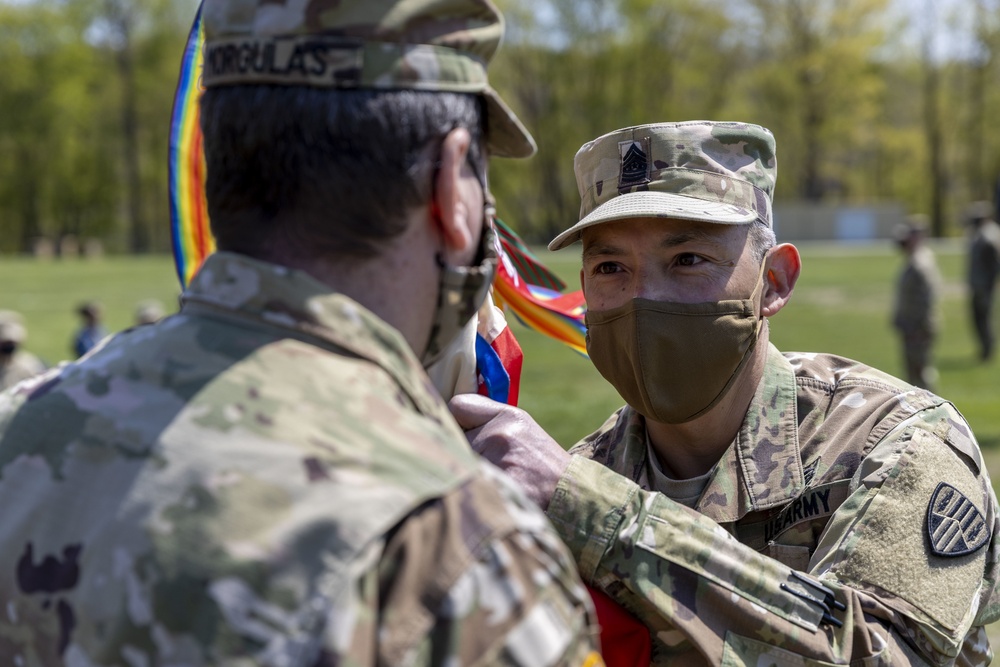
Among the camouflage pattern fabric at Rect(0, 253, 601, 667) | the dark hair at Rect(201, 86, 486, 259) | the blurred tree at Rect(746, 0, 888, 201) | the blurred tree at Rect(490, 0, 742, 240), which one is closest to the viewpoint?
the camouflage pattern fabric at Rect(0, 253, 601, 667)

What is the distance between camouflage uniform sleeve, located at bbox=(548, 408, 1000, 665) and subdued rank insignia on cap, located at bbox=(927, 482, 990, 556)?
0.03 meters

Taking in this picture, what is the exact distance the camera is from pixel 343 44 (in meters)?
1.64

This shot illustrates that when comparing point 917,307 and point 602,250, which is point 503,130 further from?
point 917,307

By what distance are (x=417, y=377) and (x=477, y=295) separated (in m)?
0.22

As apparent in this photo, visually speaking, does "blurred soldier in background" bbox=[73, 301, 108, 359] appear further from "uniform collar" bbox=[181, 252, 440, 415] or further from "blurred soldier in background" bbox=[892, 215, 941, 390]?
"uniform collar" bbox=[181, 252, 440, 415]

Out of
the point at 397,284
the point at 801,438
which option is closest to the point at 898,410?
the point at 801,438

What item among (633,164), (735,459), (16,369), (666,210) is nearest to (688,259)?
(666,210)

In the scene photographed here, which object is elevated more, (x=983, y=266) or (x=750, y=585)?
(x=750, y=585)

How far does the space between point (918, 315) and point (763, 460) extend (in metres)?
12.5

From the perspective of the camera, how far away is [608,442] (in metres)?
3.32

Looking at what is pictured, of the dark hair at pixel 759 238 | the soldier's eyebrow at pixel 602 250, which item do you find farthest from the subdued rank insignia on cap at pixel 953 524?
the soldier's eyebrow at pixel 602 250

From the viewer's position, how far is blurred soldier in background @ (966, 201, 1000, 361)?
17.6m

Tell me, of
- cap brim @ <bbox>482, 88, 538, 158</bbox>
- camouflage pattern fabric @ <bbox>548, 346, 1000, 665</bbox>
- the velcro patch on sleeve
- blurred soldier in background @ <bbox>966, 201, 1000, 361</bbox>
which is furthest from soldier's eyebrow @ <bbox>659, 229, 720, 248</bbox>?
blurred soldier in background @ <bbox>966, 201, 1000, 361</bbox>

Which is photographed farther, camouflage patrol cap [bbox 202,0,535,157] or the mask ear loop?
the mask ear loop
